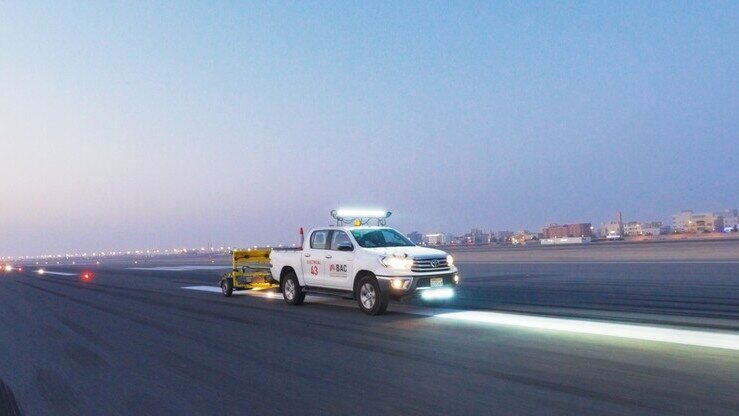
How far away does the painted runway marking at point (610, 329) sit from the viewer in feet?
30.7

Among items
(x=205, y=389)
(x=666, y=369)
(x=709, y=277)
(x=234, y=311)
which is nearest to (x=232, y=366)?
(x=205, y=389)

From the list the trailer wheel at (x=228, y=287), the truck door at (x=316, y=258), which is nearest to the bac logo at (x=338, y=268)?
the truck door at (x=316, y=258)

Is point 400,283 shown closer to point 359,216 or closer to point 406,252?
point 406,252

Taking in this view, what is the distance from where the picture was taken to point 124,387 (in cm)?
726

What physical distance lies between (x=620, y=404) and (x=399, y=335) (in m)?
5.20

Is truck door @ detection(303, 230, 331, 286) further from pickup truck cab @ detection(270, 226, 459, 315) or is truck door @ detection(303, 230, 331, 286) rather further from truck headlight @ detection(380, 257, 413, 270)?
truck headlight @ detection(380, 257, 413, 270)

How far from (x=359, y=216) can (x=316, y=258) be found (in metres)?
1.86

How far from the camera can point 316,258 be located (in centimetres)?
1570

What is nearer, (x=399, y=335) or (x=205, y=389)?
(x=205, y=389)

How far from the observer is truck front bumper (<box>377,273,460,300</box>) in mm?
13328

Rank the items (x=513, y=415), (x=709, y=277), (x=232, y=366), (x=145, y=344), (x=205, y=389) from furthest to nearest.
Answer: (x=709, y=277) < (x=145, y=344) < (x=232, y=366) < (x=205, y=389) < (x=513, y=415)

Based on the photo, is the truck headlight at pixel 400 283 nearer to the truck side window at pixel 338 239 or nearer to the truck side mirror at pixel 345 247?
the truck side mirror at pixel 345 247

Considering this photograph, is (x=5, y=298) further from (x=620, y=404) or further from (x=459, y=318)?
(x=620, y=404)

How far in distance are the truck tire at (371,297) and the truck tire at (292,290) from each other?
8.58 ft
